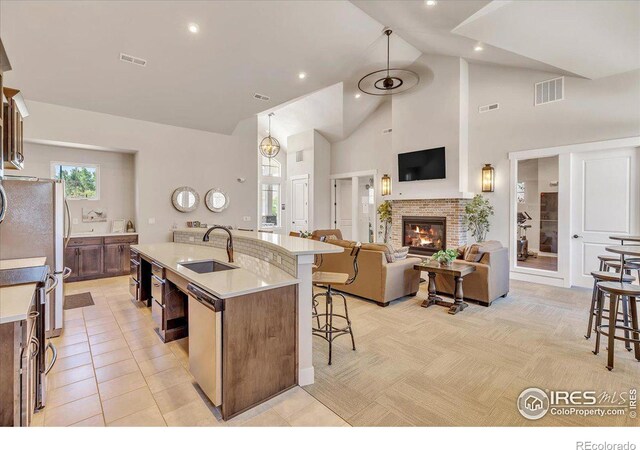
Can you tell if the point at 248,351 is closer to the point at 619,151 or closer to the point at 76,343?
the point at 76,343

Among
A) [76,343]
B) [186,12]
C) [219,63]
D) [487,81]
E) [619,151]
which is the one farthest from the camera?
[487,81]

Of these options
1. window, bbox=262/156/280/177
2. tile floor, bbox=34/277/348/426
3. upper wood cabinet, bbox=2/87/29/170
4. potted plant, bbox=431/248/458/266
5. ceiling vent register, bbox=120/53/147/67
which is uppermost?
ceiling vent register, bbox=120/53/147/67

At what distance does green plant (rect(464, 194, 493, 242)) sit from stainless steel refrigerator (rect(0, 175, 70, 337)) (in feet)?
22.1

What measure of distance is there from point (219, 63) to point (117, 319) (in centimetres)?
432

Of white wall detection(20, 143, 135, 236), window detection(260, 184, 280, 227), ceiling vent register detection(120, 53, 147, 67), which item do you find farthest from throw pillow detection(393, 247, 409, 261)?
window detection(260, 184, 280, 227)

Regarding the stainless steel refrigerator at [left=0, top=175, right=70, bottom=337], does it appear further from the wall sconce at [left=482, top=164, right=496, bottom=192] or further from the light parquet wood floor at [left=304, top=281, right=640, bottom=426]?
the wall sconce at [left=482, top=164, right=496, bottom=192]

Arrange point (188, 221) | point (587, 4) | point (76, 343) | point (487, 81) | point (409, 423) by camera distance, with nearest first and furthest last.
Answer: point (409, 423) < point (76, 343) < point (587, 4) < point (487, 81) < point (188, 221)

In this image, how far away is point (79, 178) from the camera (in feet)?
19.9

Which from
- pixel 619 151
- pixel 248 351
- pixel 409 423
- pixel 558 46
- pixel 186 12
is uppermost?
pixel 186 12

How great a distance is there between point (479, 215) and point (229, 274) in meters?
5.68

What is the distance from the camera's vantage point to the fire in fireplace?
22.2 ft

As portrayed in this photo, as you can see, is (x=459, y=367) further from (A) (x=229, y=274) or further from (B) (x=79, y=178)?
(B) (x=79, y=178)

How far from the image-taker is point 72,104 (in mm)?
5379

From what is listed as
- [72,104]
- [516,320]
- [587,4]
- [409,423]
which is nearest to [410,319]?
[516,320]
